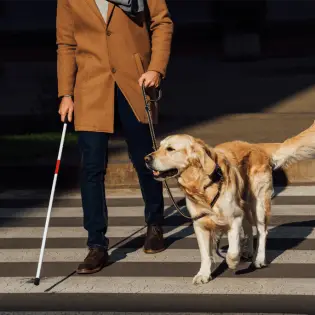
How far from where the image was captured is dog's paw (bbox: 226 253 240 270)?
773 cm

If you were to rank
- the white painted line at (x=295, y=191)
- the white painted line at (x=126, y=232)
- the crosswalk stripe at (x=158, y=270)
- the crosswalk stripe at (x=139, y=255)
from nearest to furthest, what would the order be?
the crosswalk stripe at (x=139, y=255)
the crosswalk stripe at (x=158, y=270)
the white painted line at (x=126, y=232)
the white painted line at (x=295, y=191)

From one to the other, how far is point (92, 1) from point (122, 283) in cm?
180

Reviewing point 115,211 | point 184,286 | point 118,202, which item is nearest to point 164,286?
point 184,286

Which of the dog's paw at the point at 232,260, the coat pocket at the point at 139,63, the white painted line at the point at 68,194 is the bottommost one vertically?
the white painted line at the point at 68,194

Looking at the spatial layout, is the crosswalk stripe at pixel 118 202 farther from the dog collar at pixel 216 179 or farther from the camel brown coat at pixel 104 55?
the dog collar at pixel 216 179

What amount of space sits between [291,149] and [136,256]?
127 centimetres

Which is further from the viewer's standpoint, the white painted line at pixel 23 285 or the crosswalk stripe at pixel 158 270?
the crosswalk stripe at pixel 158 270

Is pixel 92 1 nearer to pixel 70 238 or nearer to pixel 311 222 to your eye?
pixel 70 238

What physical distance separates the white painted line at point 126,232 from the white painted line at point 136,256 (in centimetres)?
57

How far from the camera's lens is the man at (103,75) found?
27.0ft

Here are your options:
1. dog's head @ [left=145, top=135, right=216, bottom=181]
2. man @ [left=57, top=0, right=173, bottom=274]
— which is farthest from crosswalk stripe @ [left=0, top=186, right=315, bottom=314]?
dog's head @ [left=145, top=135, right=216, bottom=181]

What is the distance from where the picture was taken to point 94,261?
8211 millimetres

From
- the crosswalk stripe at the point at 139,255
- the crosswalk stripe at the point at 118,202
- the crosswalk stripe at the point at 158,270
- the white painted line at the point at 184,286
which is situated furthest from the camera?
the crosswalk stripe at the point at 118,202

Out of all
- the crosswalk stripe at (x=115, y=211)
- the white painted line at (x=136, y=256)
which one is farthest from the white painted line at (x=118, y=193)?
the white painted line at (x=136, y=256)
